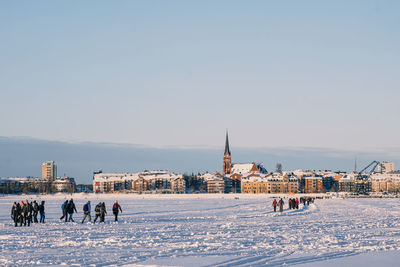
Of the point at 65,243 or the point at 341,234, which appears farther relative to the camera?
the point at 341,234

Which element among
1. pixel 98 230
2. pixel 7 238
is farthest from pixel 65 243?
pixel 98 230

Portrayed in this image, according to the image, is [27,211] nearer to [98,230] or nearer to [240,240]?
[98,230]

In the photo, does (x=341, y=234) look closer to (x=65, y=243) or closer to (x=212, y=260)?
(x=212, y=260)

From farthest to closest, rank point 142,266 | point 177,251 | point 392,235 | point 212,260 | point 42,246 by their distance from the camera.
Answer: point 392,235
point 42,246
point 177,251
point 212,260
point 142,266

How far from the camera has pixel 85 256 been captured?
16125 mm

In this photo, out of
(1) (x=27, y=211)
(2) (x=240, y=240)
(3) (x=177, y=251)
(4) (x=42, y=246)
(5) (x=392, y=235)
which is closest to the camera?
(3) (x=177, y=251)

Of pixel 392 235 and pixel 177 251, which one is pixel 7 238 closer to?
pixel 177 251

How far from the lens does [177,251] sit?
17359 mm

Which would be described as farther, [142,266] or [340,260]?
[340,260]

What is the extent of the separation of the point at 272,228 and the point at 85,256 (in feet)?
39.8

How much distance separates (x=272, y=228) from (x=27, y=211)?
11920 millimetres

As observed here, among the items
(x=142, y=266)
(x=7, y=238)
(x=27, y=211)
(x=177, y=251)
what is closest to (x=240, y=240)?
(x=177, y=251)

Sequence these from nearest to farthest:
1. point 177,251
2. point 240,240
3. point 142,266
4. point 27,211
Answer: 1. point 142,266
2. point 177,251
3. point 240,240
4. point 27,211

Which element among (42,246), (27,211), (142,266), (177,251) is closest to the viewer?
(142,266)
